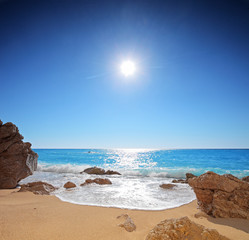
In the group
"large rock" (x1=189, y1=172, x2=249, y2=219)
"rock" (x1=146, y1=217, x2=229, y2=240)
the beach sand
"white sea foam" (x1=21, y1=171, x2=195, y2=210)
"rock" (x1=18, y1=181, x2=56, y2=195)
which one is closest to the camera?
"rock" (x1=146, y1=217, x2=229, y2=240)

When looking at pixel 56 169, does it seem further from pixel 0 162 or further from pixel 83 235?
pixel 83 235

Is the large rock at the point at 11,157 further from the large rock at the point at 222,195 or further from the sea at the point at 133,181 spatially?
the large rock at the point at 222,195

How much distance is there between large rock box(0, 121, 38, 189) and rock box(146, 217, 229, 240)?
924 centimetres

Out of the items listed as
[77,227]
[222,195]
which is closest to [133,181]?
[222,195]

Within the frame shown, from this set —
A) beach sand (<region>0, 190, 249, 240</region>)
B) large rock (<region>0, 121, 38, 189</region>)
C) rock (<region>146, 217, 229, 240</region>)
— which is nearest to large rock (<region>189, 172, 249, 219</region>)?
beach sand (<region>0, 190, 249, 240</region>)

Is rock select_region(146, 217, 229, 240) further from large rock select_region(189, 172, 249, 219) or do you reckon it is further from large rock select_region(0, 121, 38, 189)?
large rock select_region(0, 121, 38, 189)

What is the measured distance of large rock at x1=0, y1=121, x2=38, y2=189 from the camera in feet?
27.1

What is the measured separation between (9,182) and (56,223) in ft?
24.3

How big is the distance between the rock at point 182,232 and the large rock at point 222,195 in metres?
1.88

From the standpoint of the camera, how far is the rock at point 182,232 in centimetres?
204

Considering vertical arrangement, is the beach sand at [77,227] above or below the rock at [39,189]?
above

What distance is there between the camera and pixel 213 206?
369 cm

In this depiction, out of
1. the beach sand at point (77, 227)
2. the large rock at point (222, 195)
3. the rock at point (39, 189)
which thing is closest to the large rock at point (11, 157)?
the rock at point (39, 189)

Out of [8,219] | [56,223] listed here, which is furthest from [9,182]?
[56,223]
